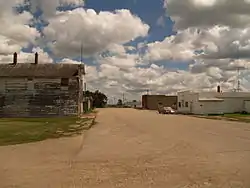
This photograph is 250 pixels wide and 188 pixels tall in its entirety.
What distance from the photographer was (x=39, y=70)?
52.0m

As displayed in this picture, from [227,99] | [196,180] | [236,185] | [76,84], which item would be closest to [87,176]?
[196,180]

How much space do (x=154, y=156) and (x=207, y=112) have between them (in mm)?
55547

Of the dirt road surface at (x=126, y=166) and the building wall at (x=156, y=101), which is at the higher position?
the building wall at (x=156, y=101)

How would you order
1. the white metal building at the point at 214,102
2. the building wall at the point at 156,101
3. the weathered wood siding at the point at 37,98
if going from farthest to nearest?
the building wall at the point at 156,101 < the white metal building at the point at 214,102 < the weathered wood siding at the point at 37,98

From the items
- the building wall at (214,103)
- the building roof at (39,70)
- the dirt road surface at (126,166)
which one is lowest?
the dirt road surface at (126,166)

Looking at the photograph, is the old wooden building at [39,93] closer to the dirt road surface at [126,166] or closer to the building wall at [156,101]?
the dirt road surface at [126,166]

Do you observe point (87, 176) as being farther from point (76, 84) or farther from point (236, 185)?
point (76, 84)

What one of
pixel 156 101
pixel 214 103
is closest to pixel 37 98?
pixel 214 103

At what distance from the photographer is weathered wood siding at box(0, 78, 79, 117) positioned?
165 feet

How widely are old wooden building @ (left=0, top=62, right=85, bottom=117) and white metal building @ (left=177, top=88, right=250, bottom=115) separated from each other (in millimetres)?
26560

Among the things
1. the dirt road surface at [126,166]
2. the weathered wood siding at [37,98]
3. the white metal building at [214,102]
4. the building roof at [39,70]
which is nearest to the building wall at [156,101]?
the white metal building at [214,102]

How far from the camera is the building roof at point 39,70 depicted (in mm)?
51031

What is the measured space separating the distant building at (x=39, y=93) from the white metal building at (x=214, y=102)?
26560 millimetres

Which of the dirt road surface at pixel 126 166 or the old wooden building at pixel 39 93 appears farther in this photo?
the old wooden building at pixel 39 93
